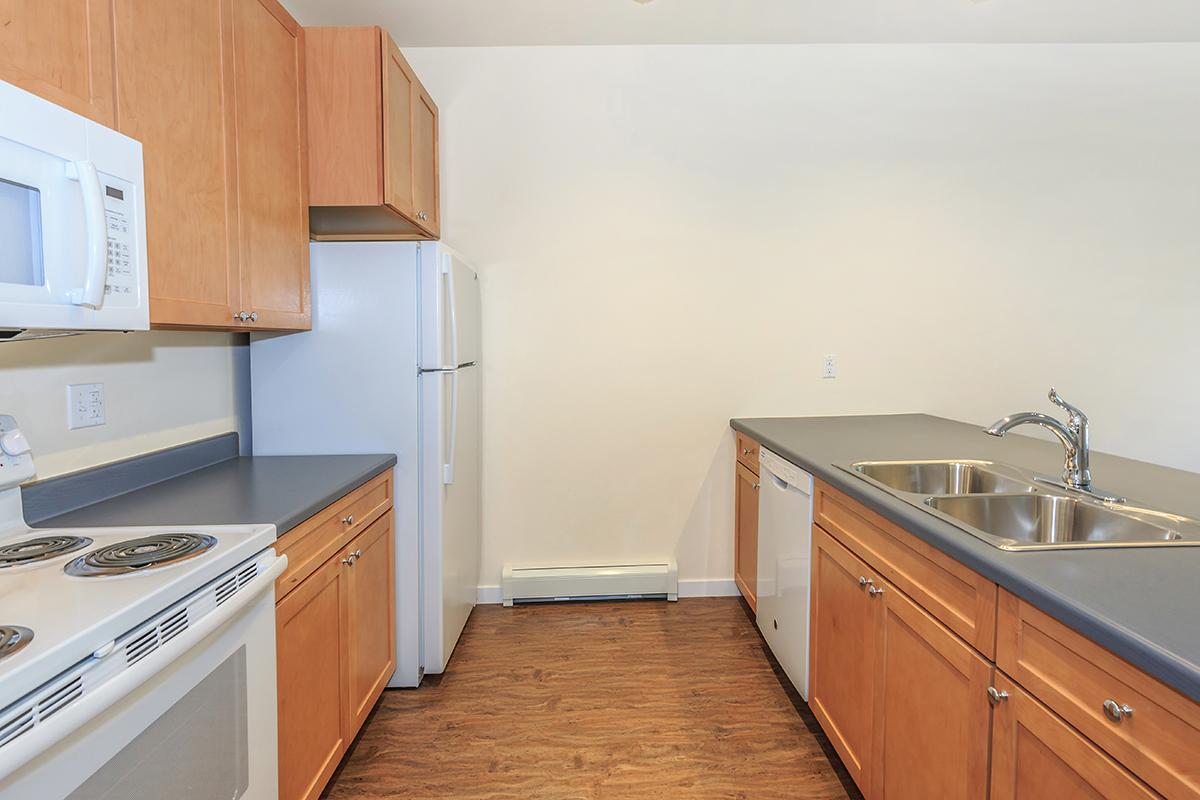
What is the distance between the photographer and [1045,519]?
1693 millimetres

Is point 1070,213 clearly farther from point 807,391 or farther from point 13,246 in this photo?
point 13,246

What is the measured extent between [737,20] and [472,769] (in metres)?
3.14

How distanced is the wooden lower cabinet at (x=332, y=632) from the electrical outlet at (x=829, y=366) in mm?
2169

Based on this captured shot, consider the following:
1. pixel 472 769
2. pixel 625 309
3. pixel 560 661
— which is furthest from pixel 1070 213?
pixel 472 769

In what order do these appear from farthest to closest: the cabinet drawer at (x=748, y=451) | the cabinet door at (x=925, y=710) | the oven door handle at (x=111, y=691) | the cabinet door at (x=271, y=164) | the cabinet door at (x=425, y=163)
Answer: the cabinet drawer at (x=748, y=451)
the cabinet door at (x=425, y=163)
the cabinet door at (x=271, y=164)
the cabinet door at (x=925, y=710)
the oven door handle at (x=111, y=691)

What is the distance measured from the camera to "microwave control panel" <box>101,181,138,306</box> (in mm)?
1210

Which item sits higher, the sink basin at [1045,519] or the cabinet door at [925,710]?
the sink basin at [1045,519]

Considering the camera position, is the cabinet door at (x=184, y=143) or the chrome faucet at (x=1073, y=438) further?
the chrome faucet at (x=1073, y=438)

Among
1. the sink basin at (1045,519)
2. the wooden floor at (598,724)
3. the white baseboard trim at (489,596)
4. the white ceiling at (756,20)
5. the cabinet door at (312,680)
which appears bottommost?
the wooden floor at (598,724)

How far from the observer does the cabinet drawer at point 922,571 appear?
1224mm

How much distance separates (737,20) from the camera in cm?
289

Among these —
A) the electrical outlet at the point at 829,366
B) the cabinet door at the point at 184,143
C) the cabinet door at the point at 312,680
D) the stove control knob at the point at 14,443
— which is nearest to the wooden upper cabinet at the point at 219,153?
the cabinet door at the point at 184,143

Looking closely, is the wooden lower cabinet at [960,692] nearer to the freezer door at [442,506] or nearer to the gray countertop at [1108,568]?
the gray countertop at [1108,568]

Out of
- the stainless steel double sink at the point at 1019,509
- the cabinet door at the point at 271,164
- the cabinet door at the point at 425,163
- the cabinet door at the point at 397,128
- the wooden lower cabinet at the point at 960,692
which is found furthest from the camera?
the cabinet door at the point at 425,163
